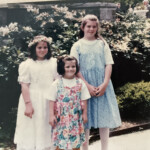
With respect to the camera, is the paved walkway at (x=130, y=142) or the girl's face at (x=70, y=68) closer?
the girl's face at (x=70, y=68)

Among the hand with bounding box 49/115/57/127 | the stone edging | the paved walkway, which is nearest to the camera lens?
the hand with bounding box 49/115/57/127

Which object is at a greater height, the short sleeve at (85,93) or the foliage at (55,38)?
the foliage at (55,38)

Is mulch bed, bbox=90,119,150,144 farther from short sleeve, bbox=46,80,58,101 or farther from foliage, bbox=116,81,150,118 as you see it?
short sleeve, bbox=46,80,58,101

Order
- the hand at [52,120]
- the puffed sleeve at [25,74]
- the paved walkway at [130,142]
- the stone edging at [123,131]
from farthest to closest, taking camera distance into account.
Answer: the stone edging at [123,131] → the paved walkway at [130,142] → the puffed sleeve at [25,74] → the hand at [52,120]

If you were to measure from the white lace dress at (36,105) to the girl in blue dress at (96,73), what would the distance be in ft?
0.85

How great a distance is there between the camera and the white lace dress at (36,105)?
2.20 meters

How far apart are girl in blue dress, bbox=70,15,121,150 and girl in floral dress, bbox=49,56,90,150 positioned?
0.13 meters

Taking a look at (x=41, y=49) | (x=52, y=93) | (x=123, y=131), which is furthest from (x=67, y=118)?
(x=123, y=131)

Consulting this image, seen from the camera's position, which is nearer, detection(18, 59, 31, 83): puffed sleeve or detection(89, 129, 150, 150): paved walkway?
detection(18, 59, 31, 83): puffed sleeve

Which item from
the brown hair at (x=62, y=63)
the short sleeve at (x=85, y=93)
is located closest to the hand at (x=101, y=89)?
the short sleeve at (x=85, y=93)

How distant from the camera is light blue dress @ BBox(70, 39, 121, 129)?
88.7 inches

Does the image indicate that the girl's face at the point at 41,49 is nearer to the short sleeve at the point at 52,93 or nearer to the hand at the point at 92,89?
the short sleeve at the point at 52,93

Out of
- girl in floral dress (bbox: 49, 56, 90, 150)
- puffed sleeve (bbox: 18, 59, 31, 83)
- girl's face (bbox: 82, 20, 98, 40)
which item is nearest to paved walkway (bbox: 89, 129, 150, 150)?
girl in floral dress (bbox: 49, 56, 90, 150)

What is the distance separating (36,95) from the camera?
220cm
